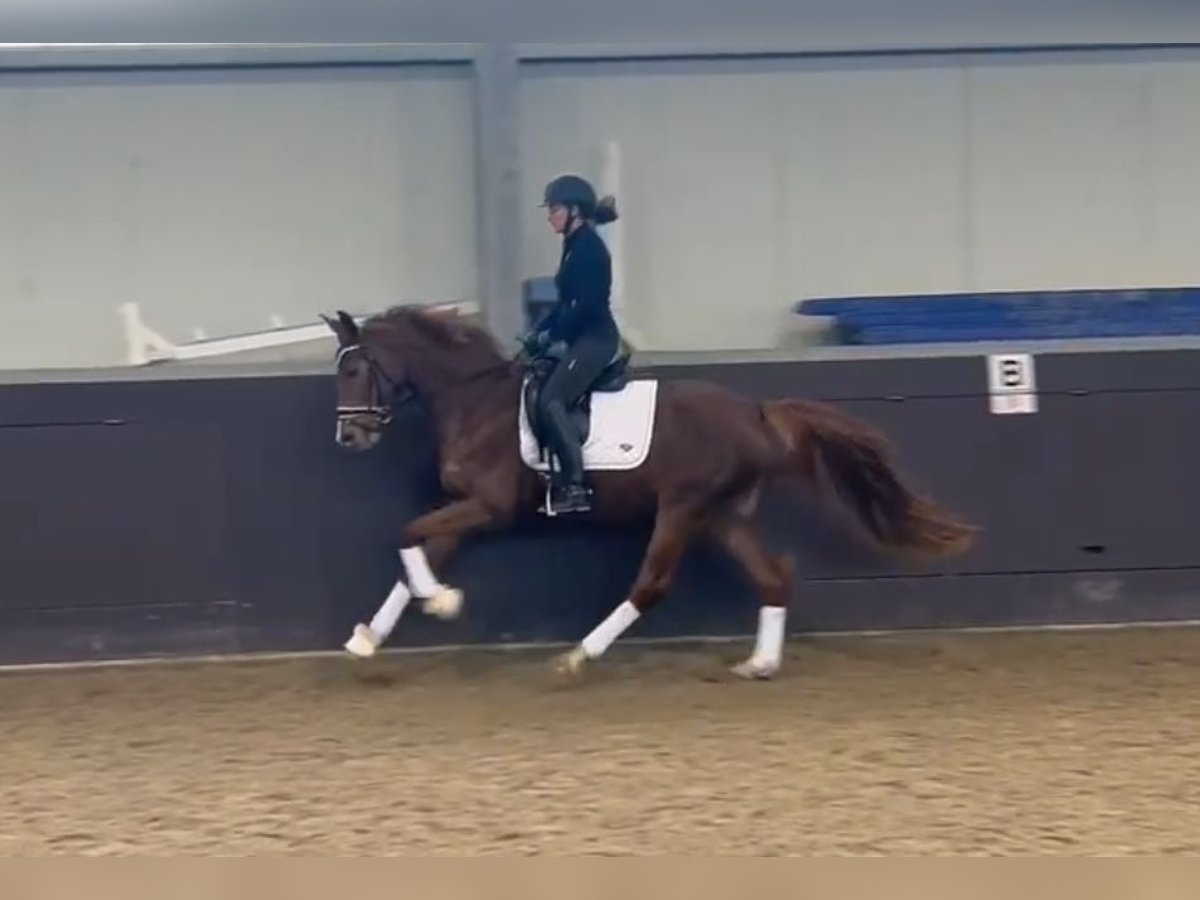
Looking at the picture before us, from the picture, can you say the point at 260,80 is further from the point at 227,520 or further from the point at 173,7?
the point at 227,520

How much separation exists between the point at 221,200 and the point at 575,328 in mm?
2445

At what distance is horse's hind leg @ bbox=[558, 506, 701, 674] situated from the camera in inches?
281

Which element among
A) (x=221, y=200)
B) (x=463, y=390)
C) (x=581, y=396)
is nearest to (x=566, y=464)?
(x=581, y=396)

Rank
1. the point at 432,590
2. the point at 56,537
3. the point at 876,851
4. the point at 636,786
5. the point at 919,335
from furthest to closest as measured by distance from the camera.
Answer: the point at 919,335
the point at 56,537
the point at 432,590
the point at 636,786
the point at 876,851

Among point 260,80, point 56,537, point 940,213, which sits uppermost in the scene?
point 260,80

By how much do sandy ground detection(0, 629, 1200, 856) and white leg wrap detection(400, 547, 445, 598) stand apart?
392 millimetres

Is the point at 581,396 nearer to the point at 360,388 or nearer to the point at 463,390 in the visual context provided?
the point at 463,390

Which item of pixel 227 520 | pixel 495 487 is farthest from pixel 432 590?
pixel 227 520

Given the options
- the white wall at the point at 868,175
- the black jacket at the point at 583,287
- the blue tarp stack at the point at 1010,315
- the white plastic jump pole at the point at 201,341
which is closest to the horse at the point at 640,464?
the black jacket at the point at 583,287

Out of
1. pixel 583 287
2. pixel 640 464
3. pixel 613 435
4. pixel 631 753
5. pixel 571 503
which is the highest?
pixel 583 287

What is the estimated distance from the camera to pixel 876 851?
4711 millimetres

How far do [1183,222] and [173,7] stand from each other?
515 cm

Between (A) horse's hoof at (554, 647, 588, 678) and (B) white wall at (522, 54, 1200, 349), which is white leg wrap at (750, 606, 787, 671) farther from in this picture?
(B) white wall at (522, 54, 1200, 349)

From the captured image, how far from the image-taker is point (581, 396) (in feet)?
23.7
